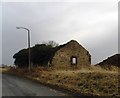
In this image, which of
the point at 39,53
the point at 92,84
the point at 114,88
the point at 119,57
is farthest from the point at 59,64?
the point at 114,88

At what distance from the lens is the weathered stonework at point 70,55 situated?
5584 centimetres

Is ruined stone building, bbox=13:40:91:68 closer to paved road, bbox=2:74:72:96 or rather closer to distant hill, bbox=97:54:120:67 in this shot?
distant hill, bbox=97:54:120:67

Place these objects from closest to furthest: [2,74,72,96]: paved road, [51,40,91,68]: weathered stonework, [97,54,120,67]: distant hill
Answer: [2,74,72,96]: paved road
[51,40,91,68]: weathered stonework
[97,54,120,67]: distant hill

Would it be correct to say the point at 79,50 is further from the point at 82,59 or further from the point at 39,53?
the point at 39,53

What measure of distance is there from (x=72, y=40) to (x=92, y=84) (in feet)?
111

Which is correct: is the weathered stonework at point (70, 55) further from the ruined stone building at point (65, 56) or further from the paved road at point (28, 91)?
the paved road at point (28, 91)

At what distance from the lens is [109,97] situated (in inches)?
675

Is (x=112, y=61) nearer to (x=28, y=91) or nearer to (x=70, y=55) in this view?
(x=70, y=55)

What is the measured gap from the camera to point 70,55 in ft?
188

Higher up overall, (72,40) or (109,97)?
(72,40)

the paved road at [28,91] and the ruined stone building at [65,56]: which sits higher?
the ruined stone building at [65,56]

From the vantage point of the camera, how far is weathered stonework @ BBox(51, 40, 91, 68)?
55.8 metres

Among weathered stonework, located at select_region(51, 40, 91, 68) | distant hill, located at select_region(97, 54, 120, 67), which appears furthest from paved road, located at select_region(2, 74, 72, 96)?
distant hill, located at select_region(97, 54, 120, 67)

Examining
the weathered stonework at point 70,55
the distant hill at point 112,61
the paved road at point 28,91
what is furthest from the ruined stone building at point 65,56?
the paved road at point 28,91
